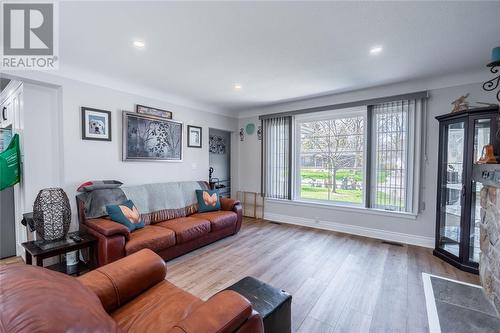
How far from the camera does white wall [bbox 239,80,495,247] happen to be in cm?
324

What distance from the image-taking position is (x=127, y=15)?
180 cm

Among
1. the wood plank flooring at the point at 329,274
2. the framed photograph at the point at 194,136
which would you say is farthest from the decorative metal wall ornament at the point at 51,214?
the framed photograph at the point at 194,136

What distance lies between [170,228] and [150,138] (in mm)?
1545

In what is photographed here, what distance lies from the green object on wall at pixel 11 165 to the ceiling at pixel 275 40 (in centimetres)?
113

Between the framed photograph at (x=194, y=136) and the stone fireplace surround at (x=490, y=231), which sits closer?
the stone fireplace surround at (x=490, y=231)

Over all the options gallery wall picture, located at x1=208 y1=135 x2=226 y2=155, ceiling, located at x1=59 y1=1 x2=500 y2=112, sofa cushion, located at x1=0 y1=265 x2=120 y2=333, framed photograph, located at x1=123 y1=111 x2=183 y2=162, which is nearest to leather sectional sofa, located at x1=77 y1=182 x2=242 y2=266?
framed photograph, located at x1=123 y1=111 x2=183 y2=162

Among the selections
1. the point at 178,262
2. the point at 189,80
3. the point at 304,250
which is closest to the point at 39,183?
the point at 178,262

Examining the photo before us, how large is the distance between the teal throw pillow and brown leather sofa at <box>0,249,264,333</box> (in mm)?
1285

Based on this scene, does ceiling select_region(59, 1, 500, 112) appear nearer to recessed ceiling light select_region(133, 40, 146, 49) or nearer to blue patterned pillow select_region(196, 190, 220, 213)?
recessed ceiling light select_region(133, 40, 146, 49)

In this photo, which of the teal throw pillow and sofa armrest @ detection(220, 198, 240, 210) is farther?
sofa armrest @ detection(220, 198, 240, 210)

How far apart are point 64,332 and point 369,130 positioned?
13.8ft

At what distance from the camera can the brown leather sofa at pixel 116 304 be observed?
740 millimetres

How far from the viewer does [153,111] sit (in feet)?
12.3

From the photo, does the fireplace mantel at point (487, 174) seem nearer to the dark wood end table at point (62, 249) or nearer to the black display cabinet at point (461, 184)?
the black display cabinet at point (461, 184)
